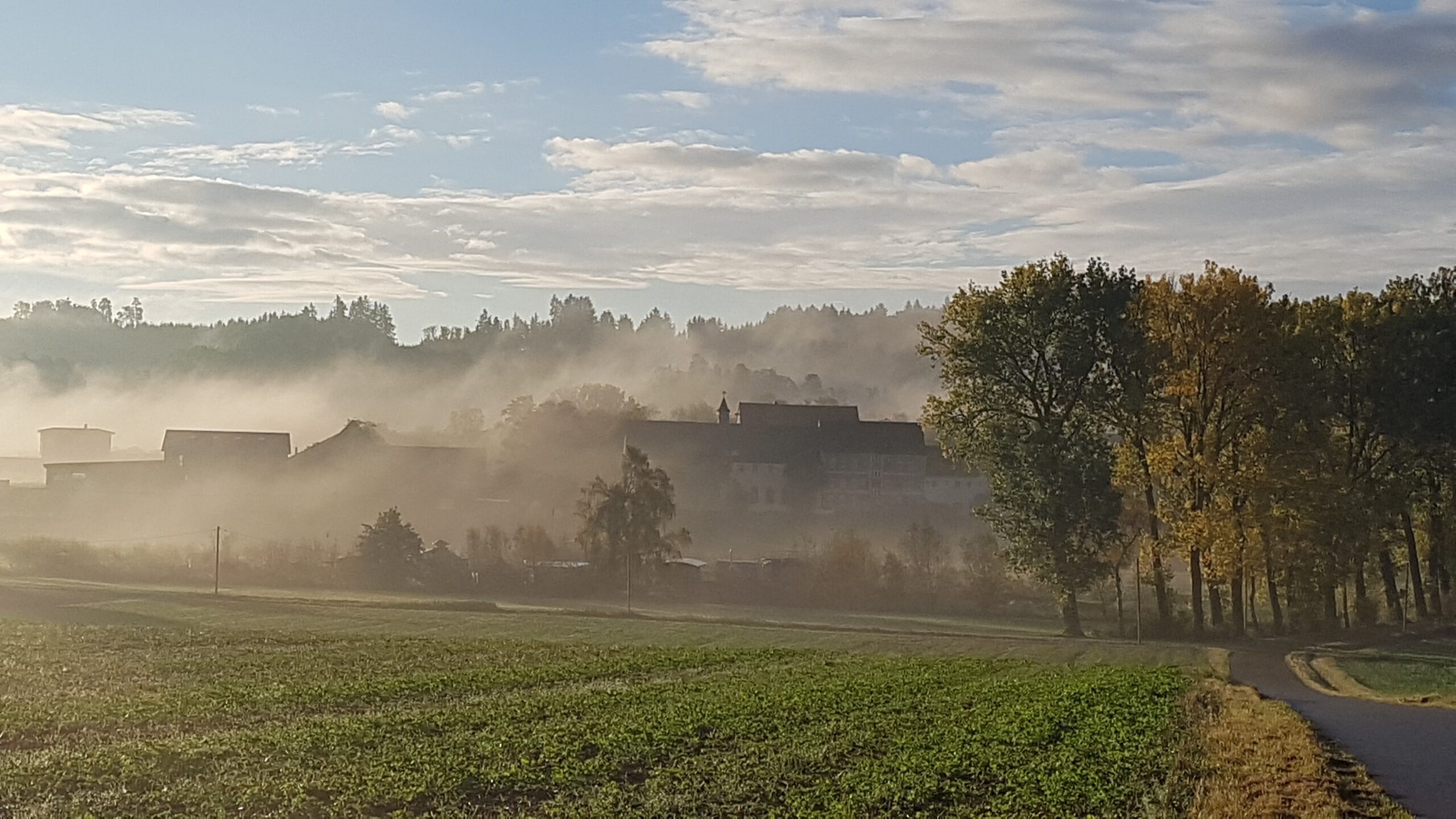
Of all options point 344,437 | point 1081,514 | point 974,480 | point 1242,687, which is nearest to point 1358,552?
point 1081,514

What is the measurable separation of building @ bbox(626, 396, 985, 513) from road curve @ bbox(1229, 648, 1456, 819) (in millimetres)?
102188

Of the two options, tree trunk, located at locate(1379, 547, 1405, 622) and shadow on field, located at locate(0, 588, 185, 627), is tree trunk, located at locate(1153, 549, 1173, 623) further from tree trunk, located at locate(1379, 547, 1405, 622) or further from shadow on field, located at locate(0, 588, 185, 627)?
shadow on field, located at locate(0, 588, 185, 627)

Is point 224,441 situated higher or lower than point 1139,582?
higher

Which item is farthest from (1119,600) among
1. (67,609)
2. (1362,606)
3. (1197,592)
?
(67,609)

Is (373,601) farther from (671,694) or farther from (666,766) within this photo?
(666,766)

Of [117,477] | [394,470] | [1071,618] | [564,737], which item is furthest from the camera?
[394,470]

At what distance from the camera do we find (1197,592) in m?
66.4

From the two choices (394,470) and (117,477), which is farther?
(394,470)

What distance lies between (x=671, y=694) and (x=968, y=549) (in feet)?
224

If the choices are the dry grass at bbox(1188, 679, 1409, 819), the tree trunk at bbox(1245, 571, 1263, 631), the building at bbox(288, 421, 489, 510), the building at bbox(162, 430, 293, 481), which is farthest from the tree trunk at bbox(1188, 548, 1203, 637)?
the building at bbox(162, 430, 293, 481)

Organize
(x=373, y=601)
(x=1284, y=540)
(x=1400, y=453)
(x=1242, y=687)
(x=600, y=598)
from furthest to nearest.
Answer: (x=600, y=598) < (x=373, y=601) < (x=1400, y=453) < (x=1284, y=540) < (x=1242, y=687)

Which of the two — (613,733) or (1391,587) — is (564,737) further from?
(1391,587)

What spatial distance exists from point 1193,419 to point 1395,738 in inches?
1401

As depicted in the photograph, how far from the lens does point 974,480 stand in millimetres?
150250
